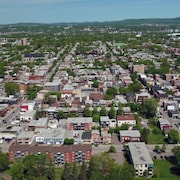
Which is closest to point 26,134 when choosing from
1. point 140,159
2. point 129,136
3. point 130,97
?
point 129,136

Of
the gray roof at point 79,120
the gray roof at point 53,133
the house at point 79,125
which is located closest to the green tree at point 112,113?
the gray roof at point 79,120

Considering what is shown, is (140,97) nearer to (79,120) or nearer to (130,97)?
→ (130,97)

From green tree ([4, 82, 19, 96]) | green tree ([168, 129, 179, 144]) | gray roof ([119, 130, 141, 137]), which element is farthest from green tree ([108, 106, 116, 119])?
green tree ([4, 82, 19, 96])

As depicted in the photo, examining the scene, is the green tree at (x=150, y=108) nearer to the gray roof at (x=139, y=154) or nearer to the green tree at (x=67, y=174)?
the gray roof at (x=139, y=154)

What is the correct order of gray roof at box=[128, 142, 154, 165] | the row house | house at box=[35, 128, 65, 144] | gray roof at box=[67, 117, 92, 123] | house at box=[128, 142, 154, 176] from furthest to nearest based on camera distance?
gray roof at box=[67, 117, 92, 123] < house at box=[35, 128, 65, 144] < the row house < gray roof at box=[128, 142, 154, 165] < house at box=[128, 142, 154, 176]

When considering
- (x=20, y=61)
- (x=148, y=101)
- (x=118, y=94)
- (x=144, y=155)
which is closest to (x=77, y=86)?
(x=118, y=94)

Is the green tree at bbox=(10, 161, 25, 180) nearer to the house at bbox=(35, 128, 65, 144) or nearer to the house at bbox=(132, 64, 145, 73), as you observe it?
the house at bbox=(35, 128, 65, 144)

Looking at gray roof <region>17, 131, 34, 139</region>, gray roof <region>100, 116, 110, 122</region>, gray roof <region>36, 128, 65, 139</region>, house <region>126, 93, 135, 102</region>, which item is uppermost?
house <region>126, 93, 135, 102</region>
